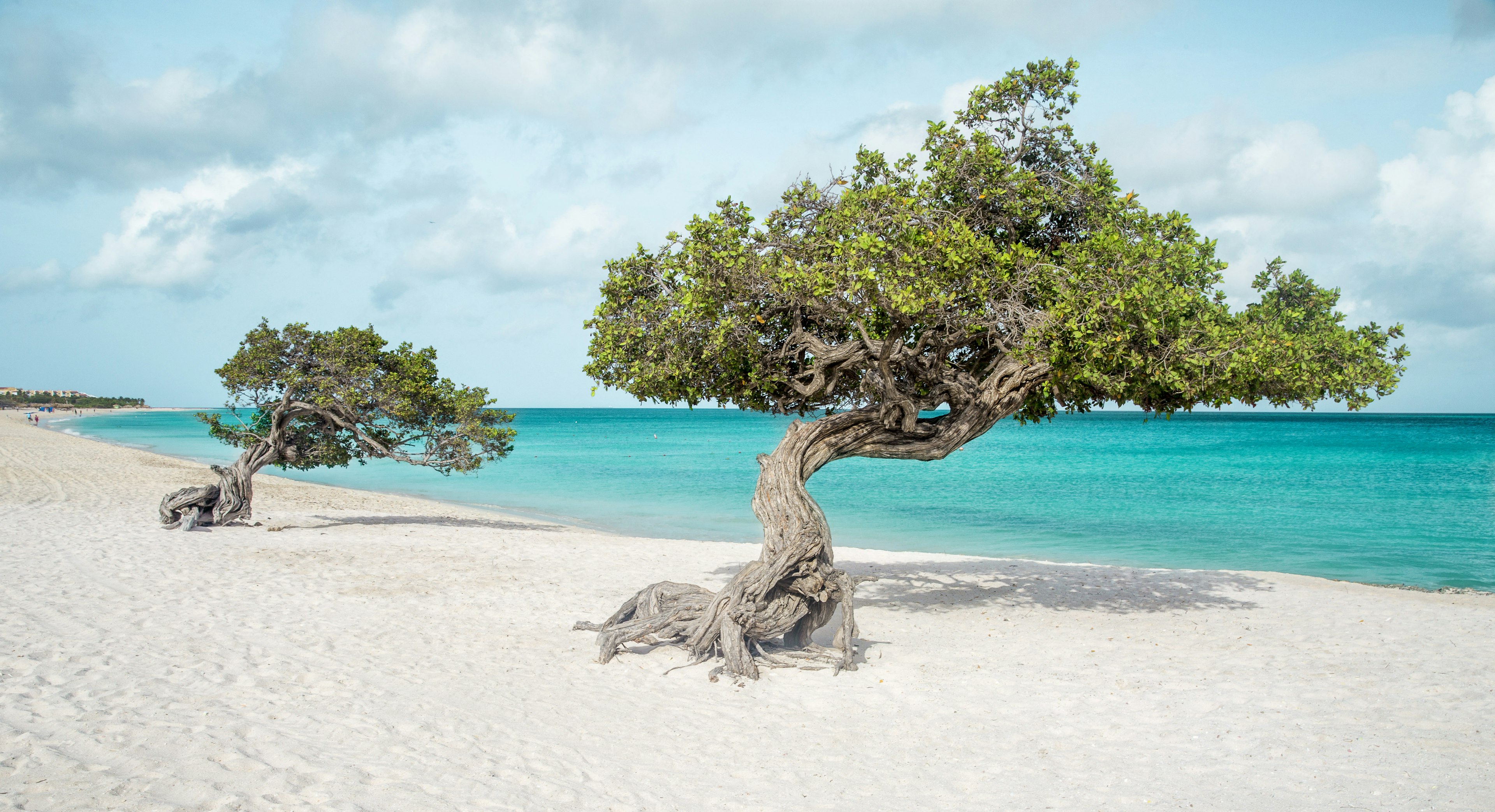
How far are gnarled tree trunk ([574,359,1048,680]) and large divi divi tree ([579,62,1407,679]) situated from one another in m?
0.03

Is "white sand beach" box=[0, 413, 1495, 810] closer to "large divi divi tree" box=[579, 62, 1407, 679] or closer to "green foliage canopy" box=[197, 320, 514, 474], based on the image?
"large divi divi tree" box=[579, 62, 1407, 679]

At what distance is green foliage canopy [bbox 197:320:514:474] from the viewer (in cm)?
1794

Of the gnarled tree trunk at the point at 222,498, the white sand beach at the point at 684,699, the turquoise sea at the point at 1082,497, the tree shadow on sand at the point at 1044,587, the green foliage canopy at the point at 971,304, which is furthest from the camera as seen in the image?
the turquoise sea at the point at 1082,497

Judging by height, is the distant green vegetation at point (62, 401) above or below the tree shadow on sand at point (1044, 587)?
above

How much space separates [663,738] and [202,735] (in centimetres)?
336

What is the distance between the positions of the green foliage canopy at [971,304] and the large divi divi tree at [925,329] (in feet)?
0.10

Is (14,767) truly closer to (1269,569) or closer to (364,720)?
(364,720)

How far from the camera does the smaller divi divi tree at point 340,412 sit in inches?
703

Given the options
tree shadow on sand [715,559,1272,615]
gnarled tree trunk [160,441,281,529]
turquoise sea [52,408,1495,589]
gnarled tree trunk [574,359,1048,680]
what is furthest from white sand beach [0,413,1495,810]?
turquoise sea [52,408,1495,589]

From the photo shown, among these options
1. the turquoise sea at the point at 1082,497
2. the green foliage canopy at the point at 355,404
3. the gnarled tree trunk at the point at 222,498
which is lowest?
the turquoise sea at the point at 1082,497

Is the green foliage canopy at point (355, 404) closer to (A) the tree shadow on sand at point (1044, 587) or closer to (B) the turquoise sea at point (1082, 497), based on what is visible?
(B) the turquoise sea at point (1082, 497)

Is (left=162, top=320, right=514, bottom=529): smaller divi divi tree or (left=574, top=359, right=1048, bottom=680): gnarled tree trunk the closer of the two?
(left=574, top=359, right=1048, bottom=680): gnarled tree trunk

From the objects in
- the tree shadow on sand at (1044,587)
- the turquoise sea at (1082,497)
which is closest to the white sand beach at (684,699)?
the tree shadow on sand at (1044,587)

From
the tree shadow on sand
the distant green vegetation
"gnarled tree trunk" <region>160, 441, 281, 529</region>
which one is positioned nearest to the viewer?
the tree shadow on sand
